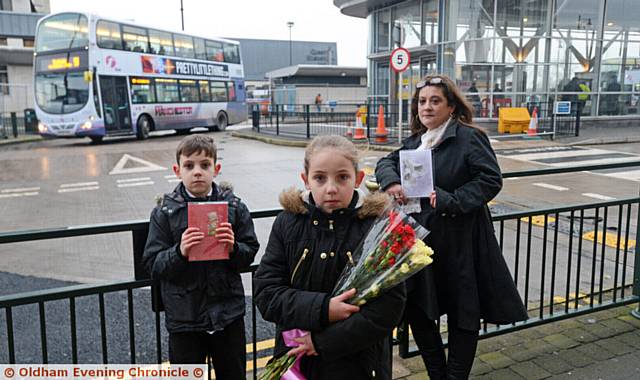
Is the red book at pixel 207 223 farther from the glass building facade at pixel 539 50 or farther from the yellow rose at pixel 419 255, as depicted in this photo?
the glass building facade at pixel 539 50

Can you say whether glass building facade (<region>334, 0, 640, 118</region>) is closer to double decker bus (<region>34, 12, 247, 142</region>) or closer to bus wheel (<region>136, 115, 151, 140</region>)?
double decker bus (<region>34, 12, 247, 142</region>)

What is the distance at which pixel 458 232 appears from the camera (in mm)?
2859

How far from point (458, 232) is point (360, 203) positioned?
0.86 metres

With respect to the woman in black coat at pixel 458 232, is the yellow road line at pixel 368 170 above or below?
below

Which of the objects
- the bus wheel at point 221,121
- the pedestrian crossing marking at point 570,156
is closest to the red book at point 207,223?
the pedestrian crossing marking at point 570,156

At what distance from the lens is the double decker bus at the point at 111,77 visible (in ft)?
66.4

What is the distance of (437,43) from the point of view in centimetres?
2198

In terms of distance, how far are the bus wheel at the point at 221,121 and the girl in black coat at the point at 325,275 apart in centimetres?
2687

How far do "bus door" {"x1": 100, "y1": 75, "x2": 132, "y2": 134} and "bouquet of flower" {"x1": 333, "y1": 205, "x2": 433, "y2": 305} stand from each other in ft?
68.0

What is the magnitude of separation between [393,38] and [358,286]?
2420 cm

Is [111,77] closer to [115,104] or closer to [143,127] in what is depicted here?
[115,104]

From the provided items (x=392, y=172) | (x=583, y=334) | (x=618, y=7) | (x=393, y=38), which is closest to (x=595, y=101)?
(x=618, y=7)

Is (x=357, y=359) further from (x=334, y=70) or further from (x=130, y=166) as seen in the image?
(x=334, y=70)

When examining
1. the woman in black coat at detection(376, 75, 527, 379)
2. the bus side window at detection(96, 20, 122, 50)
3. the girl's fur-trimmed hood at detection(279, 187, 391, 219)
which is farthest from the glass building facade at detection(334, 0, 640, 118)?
the girl's fur-trimmed hood at detection(279, 187, 391, 219)
